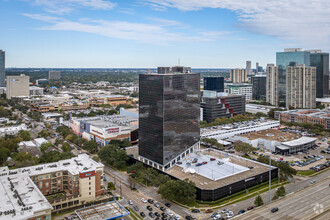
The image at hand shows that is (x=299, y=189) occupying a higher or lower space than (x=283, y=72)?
lower

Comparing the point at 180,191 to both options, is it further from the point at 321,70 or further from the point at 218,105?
the point at 321,70

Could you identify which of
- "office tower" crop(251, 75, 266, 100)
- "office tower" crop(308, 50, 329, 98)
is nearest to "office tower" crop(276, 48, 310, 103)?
"office tower" crop(308, 50, 329, 98)

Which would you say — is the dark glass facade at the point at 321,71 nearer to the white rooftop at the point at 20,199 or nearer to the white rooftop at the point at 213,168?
Answer: the white rooftop at the point at 213,168

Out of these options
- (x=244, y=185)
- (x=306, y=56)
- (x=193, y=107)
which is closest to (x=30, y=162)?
(x=193, y=107)

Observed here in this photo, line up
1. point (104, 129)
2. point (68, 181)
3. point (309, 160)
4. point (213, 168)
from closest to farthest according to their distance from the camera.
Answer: point (68, 181)
point (213, 168)
point (309, 160)
point (104, 129)

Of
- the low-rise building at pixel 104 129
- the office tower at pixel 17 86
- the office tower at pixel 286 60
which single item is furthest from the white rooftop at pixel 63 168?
the office tower at pixel 17 86

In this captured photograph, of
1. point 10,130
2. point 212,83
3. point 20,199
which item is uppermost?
point 212,83

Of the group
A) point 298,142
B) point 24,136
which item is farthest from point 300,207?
point 24,136

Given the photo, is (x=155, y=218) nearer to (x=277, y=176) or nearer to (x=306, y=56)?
(x=277, y=176)
